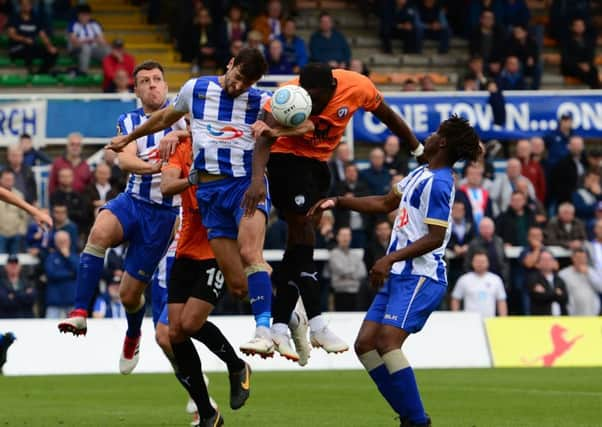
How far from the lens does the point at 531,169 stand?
2467 cm

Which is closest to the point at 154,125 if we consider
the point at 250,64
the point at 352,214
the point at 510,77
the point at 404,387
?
the point at 250,64

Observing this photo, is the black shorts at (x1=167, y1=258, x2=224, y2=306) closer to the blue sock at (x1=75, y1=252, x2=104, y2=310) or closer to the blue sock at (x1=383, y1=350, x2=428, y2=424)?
the blue sock at (x1=75, y1=252, x2=104, y2=310)

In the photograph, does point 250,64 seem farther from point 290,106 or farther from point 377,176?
point 377,176

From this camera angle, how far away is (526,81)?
27906mm

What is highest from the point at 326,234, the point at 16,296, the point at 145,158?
the point at 145,158

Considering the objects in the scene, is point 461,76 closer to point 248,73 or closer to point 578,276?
point 578,276

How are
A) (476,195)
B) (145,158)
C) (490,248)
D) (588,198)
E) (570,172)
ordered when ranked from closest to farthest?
1. (145,158)
2. (490,248)
3. (476,195)
4. (588,198)
5. (570,172)

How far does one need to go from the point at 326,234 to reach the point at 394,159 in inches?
74.3

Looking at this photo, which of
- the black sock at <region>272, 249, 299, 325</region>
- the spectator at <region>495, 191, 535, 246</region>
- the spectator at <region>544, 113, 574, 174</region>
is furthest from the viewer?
the spectator at <region>544, 113, 574, 174</region>

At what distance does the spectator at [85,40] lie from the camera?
26.0 metres

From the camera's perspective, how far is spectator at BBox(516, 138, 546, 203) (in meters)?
24.7

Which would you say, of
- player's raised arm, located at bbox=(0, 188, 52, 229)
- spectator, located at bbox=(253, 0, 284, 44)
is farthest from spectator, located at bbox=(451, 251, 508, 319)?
player's raised arm, located at bbox=(0, 188, 52, 229)

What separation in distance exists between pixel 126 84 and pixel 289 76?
268 centimetres

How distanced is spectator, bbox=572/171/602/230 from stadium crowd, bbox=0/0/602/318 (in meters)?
0.02
